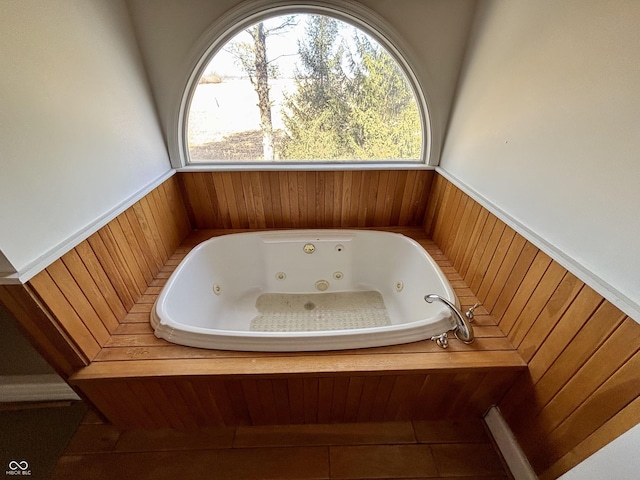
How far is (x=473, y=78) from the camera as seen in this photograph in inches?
57.4

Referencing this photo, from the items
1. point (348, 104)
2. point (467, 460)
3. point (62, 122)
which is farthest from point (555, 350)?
point (62, 122)

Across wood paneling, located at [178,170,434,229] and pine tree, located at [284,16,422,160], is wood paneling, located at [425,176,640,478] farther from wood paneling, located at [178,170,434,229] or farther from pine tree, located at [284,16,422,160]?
pine tree, located at [284,16,422,160]

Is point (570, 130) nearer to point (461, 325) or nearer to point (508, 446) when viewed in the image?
point (461, 325)

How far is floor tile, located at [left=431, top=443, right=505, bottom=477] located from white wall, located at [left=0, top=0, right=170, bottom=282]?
1716 millimetres

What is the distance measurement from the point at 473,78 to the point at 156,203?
1866 mm

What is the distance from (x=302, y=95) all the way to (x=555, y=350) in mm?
1738

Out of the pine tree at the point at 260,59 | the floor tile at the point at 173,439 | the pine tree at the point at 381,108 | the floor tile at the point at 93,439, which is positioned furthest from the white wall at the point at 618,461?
the pine tree at the point at 260,59

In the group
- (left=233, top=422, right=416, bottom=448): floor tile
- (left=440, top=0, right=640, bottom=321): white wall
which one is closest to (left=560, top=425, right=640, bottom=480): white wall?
(left=440, top=0, right=640, bottom=321): white wall

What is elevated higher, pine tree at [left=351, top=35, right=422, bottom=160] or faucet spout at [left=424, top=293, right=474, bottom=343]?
pine tree at [left=351, top=35, right=422, bottom=160]

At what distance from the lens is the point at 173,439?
125cm

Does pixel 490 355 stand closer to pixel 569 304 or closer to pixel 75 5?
pixel 569 304

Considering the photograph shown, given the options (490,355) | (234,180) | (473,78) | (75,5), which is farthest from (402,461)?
(75,5)

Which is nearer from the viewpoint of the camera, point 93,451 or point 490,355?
point 490,355

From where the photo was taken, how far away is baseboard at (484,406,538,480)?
3.58ft
